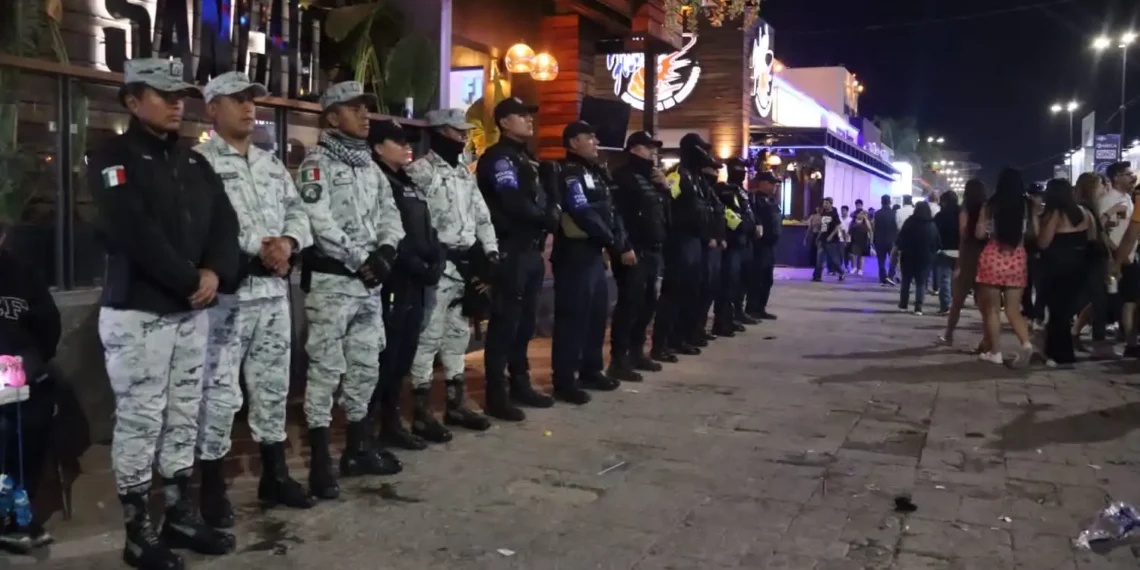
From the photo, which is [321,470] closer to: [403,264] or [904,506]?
[403,264]

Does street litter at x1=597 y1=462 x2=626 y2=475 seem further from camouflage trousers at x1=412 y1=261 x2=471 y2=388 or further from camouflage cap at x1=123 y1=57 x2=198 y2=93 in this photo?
camouflage cap at x1=123 y1=57 x2=198 y2=93

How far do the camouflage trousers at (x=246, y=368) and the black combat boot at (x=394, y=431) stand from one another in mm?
1139

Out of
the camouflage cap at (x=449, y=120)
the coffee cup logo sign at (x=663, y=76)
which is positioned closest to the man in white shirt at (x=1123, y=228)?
the camouflage cap at (x=449, y=120)

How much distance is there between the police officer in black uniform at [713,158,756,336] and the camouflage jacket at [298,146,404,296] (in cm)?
575

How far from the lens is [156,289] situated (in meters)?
3.77

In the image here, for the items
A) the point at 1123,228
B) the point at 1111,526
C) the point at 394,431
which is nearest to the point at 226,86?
A: the point at 394,431

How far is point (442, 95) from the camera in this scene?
9.36 m

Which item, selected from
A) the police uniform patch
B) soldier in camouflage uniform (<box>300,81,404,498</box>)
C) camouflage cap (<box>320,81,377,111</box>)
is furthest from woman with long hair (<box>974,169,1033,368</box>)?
the police uniform patch

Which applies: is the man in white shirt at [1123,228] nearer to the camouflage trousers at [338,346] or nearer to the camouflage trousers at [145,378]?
the camouflage trousers at [338,346]

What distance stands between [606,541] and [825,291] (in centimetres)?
1399

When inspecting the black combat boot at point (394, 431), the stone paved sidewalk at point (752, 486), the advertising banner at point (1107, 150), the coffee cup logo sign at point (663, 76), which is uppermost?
the coffee cup logo sign at point (663, 76)

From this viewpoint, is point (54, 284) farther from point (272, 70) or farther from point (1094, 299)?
point (1094, 299)

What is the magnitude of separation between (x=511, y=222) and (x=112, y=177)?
3.08 m

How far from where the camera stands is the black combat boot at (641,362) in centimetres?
852
